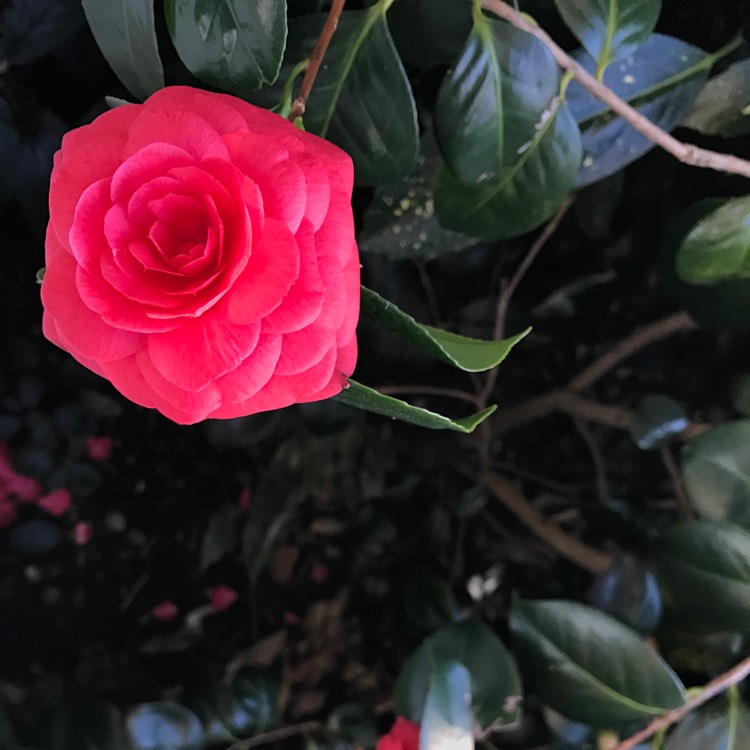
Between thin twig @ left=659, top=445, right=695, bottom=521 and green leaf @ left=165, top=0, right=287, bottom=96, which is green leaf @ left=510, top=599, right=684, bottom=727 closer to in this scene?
thin twig @ left=659, top=445, right=695, bottom=521

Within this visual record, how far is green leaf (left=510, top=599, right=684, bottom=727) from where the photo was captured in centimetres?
58

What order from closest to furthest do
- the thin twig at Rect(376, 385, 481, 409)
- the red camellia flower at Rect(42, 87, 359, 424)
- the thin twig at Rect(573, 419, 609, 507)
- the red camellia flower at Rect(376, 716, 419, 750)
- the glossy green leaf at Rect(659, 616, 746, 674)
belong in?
the red camellia flower at Rect(42, 87, 359, 424)
the red camellia flower at Rect(376, 716, 419, 750)
the glossy green leaf at Rect(659, 616, 746, 674)
the thin twig at Rect(376, 385, 481, 409)
the thin twig at Rect(573, 419, 609, 507)

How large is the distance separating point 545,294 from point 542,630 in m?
0.47

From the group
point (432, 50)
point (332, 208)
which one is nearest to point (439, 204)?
point (432, 50)

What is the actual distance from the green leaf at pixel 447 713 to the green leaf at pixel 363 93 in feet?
1.33

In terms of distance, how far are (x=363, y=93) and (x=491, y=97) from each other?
0.09m

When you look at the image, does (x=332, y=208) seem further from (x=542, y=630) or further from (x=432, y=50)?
(x=542, y=630)

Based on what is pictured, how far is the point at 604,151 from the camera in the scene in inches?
22.1

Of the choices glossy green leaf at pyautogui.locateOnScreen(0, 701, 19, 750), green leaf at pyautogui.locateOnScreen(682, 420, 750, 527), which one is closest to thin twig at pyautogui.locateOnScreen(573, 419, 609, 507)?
green leaf at pyautogui.locateOnScreen(682, 420, 750, 527)

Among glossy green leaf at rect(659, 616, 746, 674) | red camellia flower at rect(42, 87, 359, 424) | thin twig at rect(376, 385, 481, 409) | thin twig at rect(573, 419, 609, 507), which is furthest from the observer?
thin twig at rect(573, 419, 609, 507)

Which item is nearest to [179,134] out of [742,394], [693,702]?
[693,702]

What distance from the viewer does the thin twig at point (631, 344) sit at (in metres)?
0.83

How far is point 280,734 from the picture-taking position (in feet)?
2.56

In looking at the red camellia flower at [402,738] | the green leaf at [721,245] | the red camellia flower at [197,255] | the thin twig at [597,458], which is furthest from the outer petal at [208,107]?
the thin twig at [597,458]
